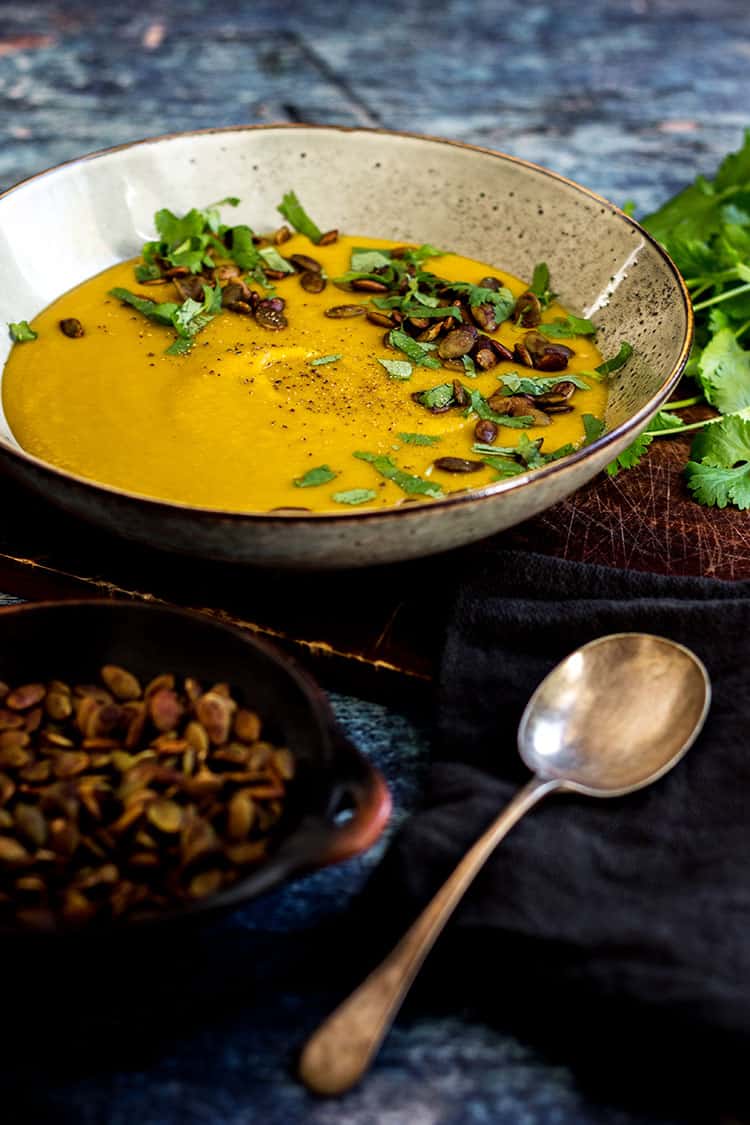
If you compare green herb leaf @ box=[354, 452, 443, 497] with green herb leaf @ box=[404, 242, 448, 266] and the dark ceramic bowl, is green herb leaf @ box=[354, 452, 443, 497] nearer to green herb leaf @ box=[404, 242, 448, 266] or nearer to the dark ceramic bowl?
the dark ceramic bowl

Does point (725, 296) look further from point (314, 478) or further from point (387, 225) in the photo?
point (314, 478)

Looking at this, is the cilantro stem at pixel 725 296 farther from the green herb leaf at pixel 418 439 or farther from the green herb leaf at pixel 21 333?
the green herb leaf at pixel 21 333

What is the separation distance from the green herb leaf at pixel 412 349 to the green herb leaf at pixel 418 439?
0.26 m

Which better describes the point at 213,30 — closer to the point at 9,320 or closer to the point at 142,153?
the point at 142,153

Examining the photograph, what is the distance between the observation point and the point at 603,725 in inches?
65.9

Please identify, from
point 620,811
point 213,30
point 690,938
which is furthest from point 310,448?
point 213,30

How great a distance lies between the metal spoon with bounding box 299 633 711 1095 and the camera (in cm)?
150

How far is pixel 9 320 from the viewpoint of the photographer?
241 cm

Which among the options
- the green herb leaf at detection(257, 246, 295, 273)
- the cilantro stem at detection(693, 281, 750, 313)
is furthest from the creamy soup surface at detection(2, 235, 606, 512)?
the cilantro stem at detection(693, 281, 750, 313)

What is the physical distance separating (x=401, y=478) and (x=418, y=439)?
0.14m

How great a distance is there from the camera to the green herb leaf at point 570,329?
96.9 inches

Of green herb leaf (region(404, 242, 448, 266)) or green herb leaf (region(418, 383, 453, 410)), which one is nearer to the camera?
green herb leaf (region(418, 383, 453, 410))

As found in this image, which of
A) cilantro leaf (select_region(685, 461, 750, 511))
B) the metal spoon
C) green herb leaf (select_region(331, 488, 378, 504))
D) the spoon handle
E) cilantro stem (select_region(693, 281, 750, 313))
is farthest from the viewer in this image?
cilantro stem (select_region(693, 281, 750, 313))

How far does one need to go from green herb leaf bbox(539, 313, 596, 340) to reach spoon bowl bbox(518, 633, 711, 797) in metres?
0.88
